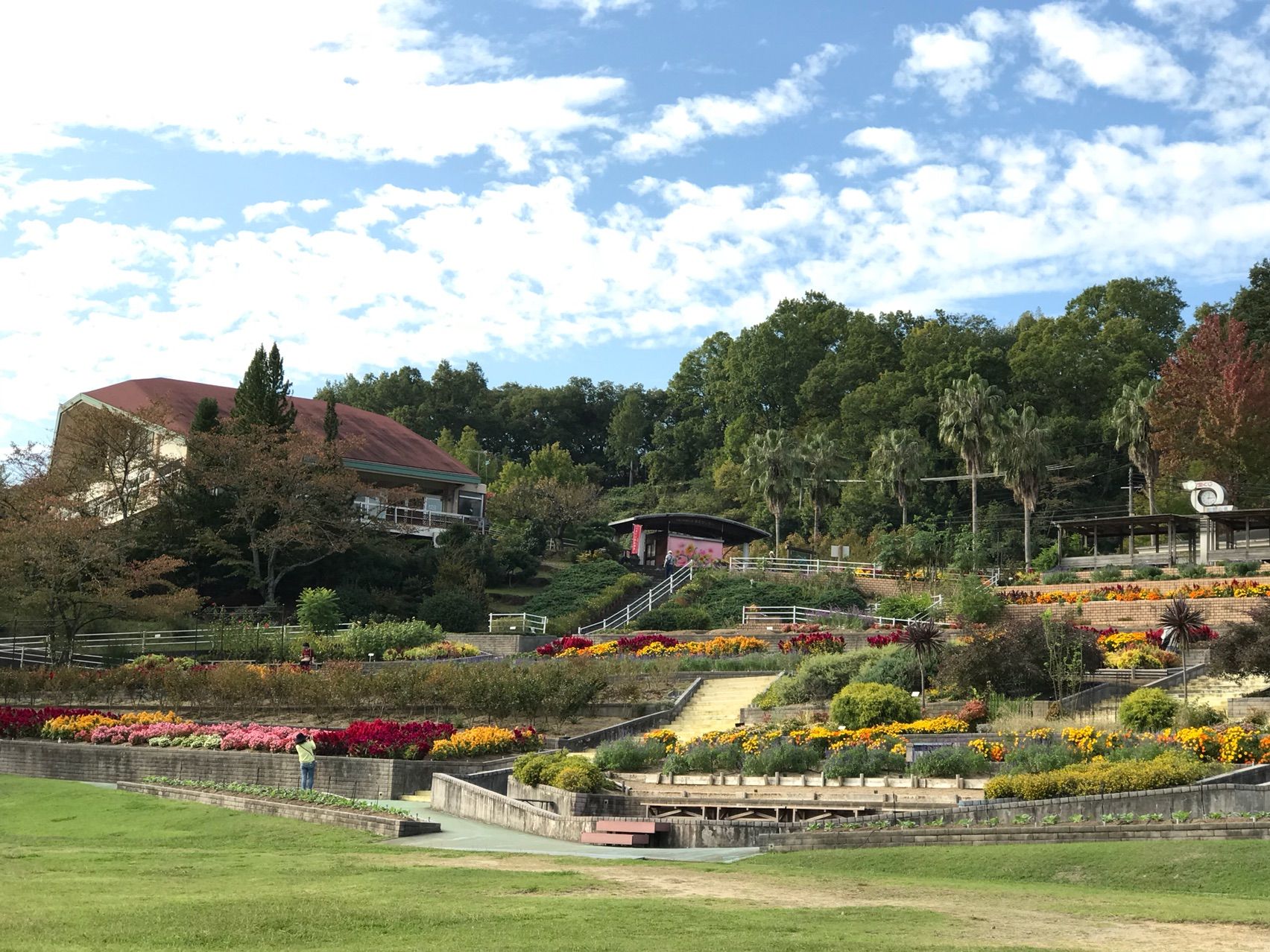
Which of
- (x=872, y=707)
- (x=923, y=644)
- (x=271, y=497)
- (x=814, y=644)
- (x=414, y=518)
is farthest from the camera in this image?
(x=414, y=518)

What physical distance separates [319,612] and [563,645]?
8.46 m

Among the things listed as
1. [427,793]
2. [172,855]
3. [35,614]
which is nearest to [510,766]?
[427,793]

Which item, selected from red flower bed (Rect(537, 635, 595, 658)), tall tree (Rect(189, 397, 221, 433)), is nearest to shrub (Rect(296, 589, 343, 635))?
red flower bed (Rect(537, 635, 595, 658))

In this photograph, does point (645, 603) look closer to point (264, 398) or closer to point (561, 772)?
point (264, 398)

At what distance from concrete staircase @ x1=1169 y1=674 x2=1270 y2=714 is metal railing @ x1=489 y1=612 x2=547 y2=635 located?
2167 cm

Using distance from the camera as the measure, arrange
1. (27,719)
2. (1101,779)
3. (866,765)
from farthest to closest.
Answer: (27,719)
(866,765)
(1101,779)

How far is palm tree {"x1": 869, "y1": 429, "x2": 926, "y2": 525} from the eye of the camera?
6494 centimetres

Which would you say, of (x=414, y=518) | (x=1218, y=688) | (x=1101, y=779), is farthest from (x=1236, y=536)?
(x=1101, y=779)

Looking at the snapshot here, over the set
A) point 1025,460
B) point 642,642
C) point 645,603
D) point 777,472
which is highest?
point 777,472

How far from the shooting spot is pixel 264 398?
168ft

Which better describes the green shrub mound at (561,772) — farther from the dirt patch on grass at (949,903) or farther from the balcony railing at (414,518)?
the balcony railing at (414,518)

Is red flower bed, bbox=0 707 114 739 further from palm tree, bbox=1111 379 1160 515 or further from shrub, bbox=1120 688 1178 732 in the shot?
palm tree, bbox=1111 379 1160 515

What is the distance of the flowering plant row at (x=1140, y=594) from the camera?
37438 mm

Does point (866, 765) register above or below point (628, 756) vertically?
above
